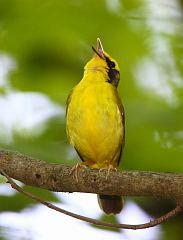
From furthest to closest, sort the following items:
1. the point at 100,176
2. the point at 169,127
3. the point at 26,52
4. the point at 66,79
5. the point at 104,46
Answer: the point at 66,79 → the point at 104,46 → the point at 26,52 → the point at 100,176 → the point at 169,127

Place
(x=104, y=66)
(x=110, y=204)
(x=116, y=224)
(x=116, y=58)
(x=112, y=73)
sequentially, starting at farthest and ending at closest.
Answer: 1. (x=104, y=66)
2. (x=112, y=73)
3. (x=110, y=204)
4. (x=116, y=58)
5. (x=116, y=224)

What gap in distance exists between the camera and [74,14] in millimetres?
3885

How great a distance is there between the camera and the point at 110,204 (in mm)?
5082

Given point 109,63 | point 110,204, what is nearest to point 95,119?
point 109,63

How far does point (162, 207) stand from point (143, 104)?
80 cm

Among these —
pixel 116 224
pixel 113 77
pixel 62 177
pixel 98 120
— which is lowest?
pixel 116 224

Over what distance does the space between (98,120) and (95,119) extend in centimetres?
3

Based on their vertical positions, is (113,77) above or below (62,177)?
above

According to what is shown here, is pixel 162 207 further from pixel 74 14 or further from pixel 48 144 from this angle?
pixel 74 14

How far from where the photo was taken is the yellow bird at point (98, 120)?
5.09m

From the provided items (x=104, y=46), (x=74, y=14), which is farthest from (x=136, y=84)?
(x=74, y=14)

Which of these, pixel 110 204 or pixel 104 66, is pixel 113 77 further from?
pixel 110 204

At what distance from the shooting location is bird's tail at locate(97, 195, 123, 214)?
489 cm

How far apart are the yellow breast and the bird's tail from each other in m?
0.36
